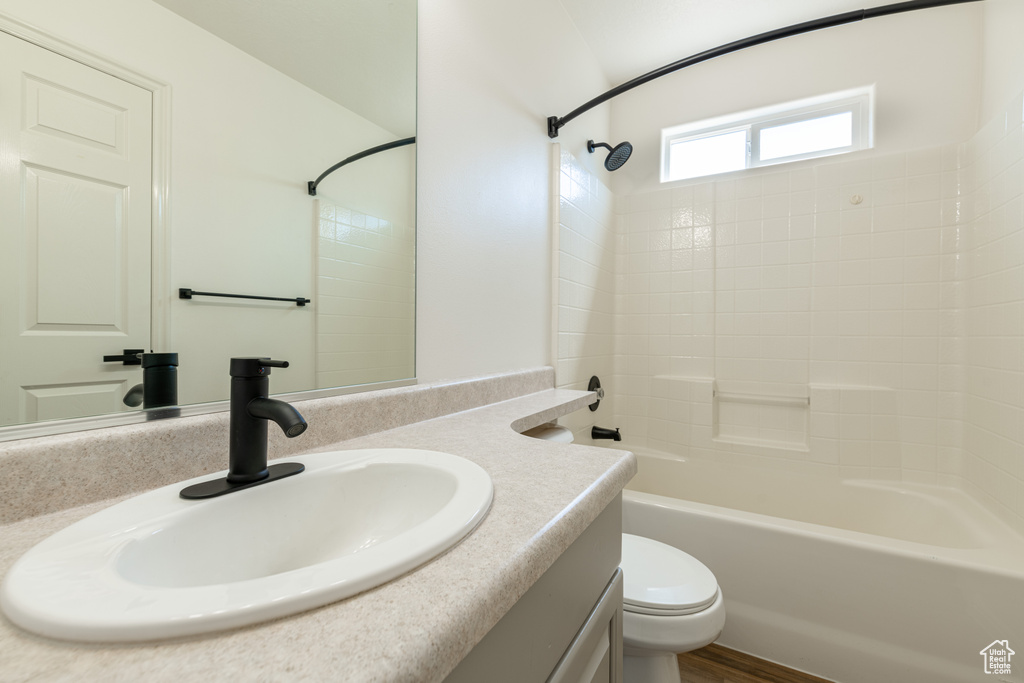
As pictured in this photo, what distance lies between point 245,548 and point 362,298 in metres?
0.54

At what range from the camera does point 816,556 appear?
127 cm

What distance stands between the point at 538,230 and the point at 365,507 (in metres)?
1.30

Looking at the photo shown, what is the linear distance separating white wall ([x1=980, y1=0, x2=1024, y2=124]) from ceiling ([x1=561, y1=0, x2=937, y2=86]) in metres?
0.39

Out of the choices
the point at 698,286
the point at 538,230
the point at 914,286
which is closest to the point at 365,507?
the point at 538,230

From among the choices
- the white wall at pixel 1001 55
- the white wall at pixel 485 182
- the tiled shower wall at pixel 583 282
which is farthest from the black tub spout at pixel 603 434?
the white wall at pixel 1001 55

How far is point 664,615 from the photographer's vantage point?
3.18ft

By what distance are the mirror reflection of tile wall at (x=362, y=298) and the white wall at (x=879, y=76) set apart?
2015mm

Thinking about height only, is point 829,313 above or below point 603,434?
above

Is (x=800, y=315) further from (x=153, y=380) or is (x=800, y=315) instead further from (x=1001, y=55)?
(x=153, y=380)

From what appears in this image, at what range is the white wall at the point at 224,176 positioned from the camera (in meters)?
0.55

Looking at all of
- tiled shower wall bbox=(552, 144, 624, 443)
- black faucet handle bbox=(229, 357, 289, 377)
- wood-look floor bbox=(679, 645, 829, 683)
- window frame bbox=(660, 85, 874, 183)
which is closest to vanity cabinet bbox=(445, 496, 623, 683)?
black faucet handle bbox=(229, 357, 289, 377)

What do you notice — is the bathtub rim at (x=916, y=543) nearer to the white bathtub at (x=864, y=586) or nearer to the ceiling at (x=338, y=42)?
the white bathtub at (x=864, y=586)

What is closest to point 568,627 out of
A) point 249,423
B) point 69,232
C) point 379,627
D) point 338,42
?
point 379,627

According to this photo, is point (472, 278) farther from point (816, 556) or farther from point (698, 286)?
point (698, 286)
